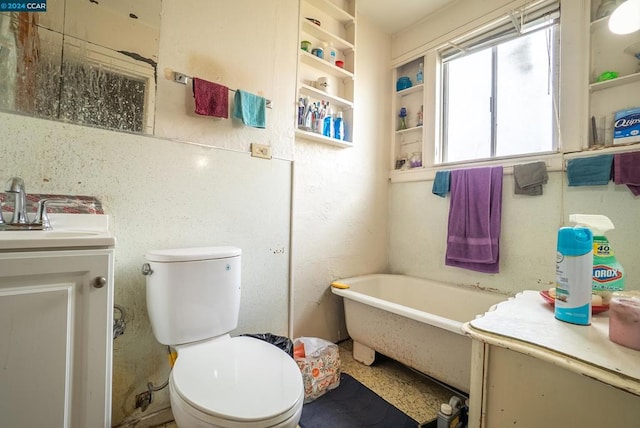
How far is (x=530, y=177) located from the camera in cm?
171

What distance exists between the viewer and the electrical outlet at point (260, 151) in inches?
65.2

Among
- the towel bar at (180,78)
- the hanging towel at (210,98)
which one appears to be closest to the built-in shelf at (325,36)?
the hanging towel at (210,98)

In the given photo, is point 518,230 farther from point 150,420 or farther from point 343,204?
point 150,420

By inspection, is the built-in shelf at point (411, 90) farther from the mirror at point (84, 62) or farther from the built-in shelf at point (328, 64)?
the mirror at point (84, 62)

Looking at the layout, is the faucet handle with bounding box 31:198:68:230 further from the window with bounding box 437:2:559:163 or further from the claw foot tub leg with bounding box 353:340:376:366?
the window with bounding box 437:2:559:163

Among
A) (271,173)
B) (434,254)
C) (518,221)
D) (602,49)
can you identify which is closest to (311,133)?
(271,173)

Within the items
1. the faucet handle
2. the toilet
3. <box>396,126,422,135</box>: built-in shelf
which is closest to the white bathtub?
the toilet

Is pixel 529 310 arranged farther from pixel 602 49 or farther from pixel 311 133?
pixel 602 49

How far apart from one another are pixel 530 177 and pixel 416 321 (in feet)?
3.83

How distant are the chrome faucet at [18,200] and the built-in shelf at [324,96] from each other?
152cm

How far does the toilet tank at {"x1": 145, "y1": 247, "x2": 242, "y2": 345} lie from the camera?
1.15 meters

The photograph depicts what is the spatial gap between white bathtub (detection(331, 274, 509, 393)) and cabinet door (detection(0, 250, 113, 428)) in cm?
133

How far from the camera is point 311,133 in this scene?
6.22ft

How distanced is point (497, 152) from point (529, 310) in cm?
149
